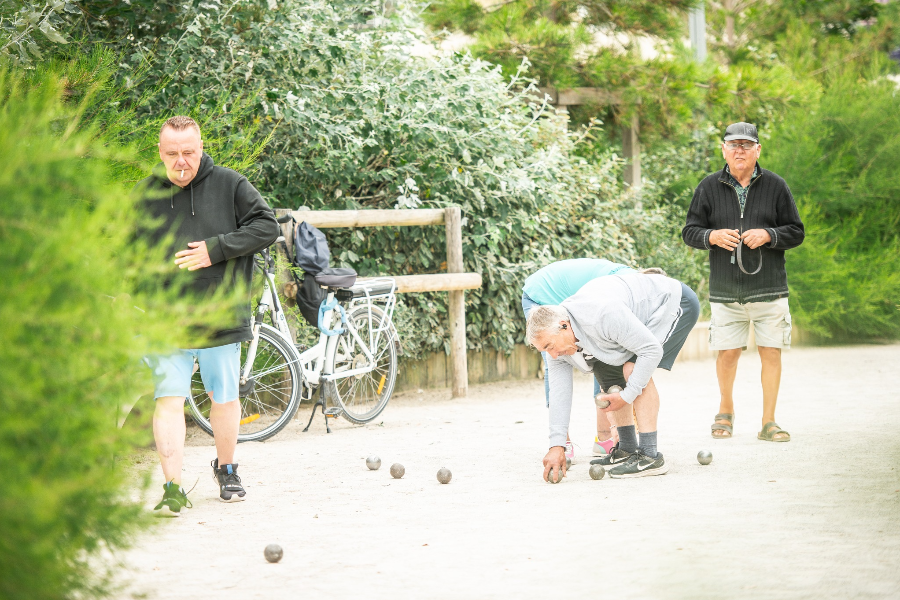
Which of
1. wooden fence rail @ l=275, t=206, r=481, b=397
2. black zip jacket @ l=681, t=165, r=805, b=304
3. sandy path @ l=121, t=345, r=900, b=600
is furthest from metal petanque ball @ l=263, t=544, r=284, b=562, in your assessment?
wooden fence rail @ l=275, t=206, r=481, b=397

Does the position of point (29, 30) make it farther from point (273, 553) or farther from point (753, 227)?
point (753, 227)

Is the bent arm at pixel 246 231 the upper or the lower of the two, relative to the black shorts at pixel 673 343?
upper

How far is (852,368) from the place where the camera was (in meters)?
8.44

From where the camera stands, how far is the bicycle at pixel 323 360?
593 centimetres

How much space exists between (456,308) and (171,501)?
375 cm

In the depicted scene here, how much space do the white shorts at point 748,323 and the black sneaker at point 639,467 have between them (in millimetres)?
1293

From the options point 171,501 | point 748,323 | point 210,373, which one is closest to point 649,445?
point 748,323

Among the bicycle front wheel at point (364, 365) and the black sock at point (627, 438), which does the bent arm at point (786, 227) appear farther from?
the bicycle front wheel at point (364, 365)

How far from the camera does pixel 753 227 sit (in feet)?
18.1

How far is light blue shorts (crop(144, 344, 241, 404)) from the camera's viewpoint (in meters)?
4.07

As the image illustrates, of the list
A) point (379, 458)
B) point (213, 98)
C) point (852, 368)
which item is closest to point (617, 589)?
point (379, 458)

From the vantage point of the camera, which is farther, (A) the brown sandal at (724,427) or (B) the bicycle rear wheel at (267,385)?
(B) the bicycle rear wheel at (267,385)

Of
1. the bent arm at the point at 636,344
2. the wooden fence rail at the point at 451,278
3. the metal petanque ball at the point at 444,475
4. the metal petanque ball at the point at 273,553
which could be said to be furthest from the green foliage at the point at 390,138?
the metal petanque ball at the point at 273,553

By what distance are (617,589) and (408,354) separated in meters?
4.79
